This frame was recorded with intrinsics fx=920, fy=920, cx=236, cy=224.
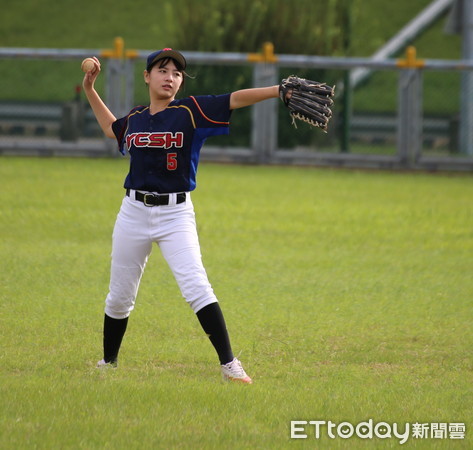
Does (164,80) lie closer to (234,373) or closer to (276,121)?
(234,373)

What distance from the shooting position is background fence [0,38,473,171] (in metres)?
16.5

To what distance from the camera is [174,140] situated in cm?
519

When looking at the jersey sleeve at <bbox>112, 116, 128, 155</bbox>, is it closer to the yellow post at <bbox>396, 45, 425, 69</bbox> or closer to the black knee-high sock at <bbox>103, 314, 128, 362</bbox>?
the black knee-high sock at <bbox>103, 314, 128, 362</bbox>

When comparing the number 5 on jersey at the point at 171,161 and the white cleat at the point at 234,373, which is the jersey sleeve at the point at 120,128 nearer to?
the number 5 on jersey at the point at 171,161

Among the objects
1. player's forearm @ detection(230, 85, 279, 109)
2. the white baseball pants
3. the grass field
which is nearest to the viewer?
the grass field

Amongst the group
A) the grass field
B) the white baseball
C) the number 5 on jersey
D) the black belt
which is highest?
the white baseball

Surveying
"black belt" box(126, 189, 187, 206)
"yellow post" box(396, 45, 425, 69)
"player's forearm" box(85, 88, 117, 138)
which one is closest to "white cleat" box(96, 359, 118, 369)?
"black belt" box(126, 189, 187, 206)

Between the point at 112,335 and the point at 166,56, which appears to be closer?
the point at 166,56

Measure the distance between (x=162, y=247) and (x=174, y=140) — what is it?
607 millimetres

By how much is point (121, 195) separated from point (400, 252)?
4540mm

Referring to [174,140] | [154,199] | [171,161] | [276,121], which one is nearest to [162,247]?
[154,199]

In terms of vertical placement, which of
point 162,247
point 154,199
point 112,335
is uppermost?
point 154,199

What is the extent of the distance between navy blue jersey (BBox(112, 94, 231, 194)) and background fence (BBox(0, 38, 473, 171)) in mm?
11219

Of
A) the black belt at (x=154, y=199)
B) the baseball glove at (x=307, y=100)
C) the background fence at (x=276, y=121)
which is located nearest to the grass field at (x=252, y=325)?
the black belt at (x=154, y=199)
